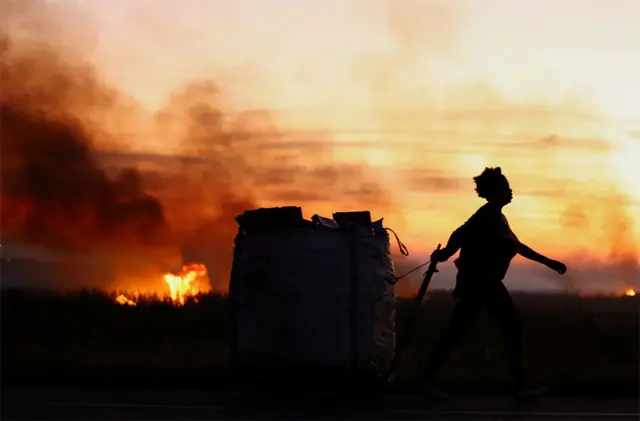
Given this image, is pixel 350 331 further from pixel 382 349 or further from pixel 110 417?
pixel 110 417

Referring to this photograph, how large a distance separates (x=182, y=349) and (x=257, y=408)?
23.9ft

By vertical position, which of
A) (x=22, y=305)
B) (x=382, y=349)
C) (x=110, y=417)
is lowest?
(x=110, y=417)

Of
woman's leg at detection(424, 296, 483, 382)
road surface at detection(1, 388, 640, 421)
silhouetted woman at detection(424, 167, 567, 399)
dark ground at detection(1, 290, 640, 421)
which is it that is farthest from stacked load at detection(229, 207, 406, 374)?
silhouetted woman at detection(424, 167, 567, 399)

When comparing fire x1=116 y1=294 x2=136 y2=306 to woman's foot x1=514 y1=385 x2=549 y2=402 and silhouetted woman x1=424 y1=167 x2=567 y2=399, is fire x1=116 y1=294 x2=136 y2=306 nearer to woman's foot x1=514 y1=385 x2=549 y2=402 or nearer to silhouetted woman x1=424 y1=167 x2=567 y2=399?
silhouetted woman x1=424 y1=167 x2=567 y2=399

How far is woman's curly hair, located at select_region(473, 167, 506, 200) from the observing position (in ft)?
Result: 34.6

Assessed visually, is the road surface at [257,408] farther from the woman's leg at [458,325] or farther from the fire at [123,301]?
the fire at [123,301]

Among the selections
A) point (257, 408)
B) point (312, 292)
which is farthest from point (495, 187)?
point (257, 408)

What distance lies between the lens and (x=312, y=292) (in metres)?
9.88

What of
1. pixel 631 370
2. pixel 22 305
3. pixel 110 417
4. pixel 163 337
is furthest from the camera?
pixel 22 305

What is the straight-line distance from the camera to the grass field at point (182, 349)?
11938 millimetres

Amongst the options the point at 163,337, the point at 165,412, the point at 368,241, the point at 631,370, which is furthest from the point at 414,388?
the point at 163,337

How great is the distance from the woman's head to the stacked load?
120 centimetres

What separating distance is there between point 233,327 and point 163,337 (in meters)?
9.09

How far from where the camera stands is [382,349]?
10.1 m
